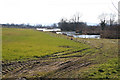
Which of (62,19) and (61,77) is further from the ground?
(62,19)

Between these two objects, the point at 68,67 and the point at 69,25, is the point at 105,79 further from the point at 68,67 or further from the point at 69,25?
the point at 69,25

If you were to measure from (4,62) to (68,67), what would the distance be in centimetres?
457

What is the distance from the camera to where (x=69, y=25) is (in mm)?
67750

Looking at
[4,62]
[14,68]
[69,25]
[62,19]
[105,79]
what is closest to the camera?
[105,79]

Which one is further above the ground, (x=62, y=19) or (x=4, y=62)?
(x=62, y=19)

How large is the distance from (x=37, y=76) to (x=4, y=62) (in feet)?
11.1

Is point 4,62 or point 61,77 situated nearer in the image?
point 61,77

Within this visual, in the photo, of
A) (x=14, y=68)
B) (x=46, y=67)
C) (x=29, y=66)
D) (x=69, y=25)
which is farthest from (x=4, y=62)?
(x=69, y=25)

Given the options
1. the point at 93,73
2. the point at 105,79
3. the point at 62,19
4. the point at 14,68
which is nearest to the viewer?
the point at 105,79

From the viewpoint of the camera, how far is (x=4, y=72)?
272 inches

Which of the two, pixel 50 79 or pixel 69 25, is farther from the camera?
pixel 69 25

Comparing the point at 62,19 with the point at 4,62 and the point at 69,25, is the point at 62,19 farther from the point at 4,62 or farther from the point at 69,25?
the point at 4,62

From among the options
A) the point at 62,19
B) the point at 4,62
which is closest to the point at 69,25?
the point at 62,19

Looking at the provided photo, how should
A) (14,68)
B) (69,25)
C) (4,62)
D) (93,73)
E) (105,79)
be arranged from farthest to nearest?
(69,25) → (4,62) → (14,68) → (93,73) → (105,79)
